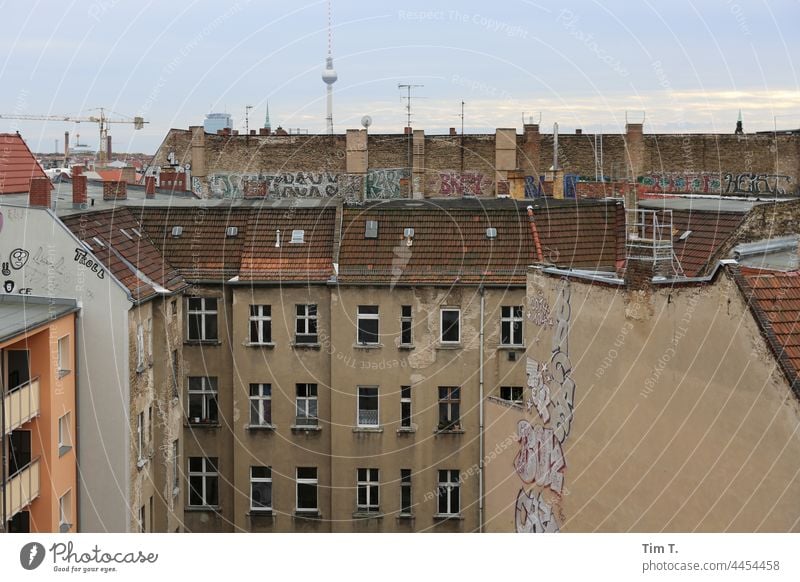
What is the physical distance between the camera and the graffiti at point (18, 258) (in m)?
15.8

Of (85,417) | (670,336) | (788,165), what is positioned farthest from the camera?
(788,165)

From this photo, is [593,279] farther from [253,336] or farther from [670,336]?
[253,336]

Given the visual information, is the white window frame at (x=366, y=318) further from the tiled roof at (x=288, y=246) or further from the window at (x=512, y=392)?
the window at (x=512, y=392)

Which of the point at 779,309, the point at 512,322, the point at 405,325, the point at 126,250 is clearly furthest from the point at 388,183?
the point at 779,309

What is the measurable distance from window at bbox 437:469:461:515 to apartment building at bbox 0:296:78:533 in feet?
22.0

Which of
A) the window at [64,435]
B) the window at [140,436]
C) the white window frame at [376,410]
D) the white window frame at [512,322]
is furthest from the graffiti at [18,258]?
the white window frame at [512,322]

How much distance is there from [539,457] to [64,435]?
5867 millimetres

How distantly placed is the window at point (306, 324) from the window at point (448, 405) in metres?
2.29

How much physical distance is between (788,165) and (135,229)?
16.9 m

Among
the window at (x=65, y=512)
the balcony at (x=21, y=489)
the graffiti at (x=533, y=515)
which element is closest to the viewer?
the balcony at (x=21, y=489)

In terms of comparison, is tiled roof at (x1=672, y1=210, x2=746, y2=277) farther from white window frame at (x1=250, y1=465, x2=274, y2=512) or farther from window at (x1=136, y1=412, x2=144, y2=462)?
white window frame at (x1=250, y1=465, x2=274, y2=512)

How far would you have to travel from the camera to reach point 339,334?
20281mm

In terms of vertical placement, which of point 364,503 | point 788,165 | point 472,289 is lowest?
point 364,503
